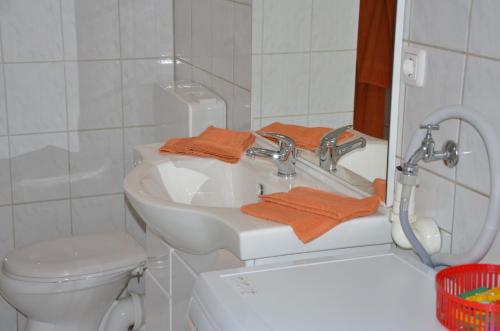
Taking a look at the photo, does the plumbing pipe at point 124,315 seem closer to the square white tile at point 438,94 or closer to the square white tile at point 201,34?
the square white tile at point 201,34

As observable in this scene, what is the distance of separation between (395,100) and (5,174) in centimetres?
176

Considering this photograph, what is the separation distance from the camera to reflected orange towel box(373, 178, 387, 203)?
178 cm

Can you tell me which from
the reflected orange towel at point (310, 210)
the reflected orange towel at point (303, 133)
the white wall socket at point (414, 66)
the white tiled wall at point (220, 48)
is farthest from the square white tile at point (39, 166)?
the white wall socket at point (414, 66)

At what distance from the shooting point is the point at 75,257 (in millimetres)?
2746

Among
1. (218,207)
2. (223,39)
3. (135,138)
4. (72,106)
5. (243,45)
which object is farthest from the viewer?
(135,138)

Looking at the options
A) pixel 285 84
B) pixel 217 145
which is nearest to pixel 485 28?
pixel 285 84

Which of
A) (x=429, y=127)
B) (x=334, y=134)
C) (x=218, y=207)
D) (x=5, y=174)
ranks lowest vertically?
(x=5, y=174)

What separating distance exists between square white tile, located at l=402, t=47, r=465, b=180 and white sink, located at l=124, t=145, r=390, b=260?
23 centimetres

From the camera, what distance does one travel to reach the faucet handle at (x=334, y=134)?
1.93 meters

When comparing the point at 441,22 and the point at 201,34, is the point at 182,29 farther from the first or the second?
the point at 441,22

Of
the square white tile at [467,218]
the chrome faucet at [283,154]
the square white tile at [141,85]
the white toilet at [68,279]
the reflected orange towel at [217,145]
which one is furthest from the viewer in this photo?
the square white tile at [141,85]

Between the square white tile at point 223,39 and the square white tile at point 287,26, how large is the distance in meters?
0.25

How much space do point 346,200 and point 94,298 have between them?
1310 mm

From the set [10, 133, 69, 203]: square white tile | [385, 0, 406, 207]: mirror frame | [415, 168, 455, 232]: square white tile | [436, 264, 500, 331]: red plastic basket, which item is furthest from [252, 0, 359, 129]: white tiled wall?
[10, 133, 69, 203]: square white tile
